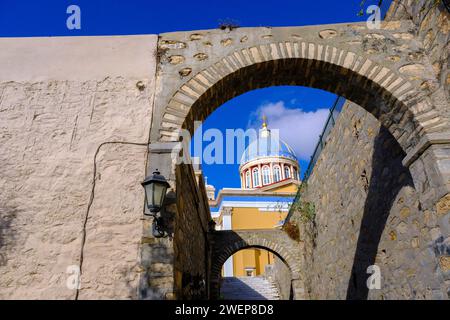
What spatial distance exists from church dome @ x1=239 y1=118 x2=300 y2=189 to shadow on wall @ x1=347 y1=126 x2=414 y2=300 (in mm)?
20570

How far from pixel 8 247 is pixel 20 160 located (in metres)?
0.83

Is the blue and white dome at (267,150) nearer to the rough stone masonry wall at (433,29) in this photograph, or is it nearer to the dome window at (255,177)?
the dome window at (255,177)

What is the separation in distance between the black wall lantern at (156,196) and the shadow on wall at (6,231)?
1227 mm

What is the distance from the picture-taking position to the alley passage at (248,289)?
1322 centimetres

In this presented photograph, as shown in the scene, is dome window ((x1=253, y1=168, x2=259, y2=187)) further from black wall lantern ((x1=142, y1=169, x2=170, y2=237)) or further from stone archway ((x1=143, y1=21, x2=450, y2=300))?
black wall lantern ((x1=142, y1=169, x2=170, y2=237))

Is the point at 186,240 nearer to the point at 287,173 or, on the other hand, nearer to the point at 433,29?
the point at 433,29

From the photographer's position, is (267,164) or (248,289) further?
(267,164)

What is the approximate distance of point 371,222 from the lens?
191 inches

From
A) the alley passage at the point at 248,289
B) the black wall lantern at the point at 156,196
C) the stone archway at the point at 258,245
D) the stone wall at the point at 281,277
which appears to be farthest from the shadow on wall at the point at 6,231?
the alley passage at the point at 248,289

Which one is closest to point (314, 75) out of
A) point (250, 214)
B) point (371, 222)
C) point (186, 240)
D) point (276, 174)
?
point (371, 222)

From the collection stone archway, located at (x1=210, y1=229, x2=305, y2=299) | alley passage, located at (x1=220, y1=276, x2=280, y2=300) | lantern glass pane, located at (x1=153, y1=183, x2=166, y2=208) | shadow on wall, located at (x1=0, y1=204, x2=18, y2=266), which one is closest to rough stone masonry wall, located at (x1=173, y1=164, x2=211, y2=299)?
lantern glass pane, located at (x1=153, y1=183, x2=166, y2=208)

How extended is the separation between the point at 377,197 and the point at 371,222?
Result: 432mm
